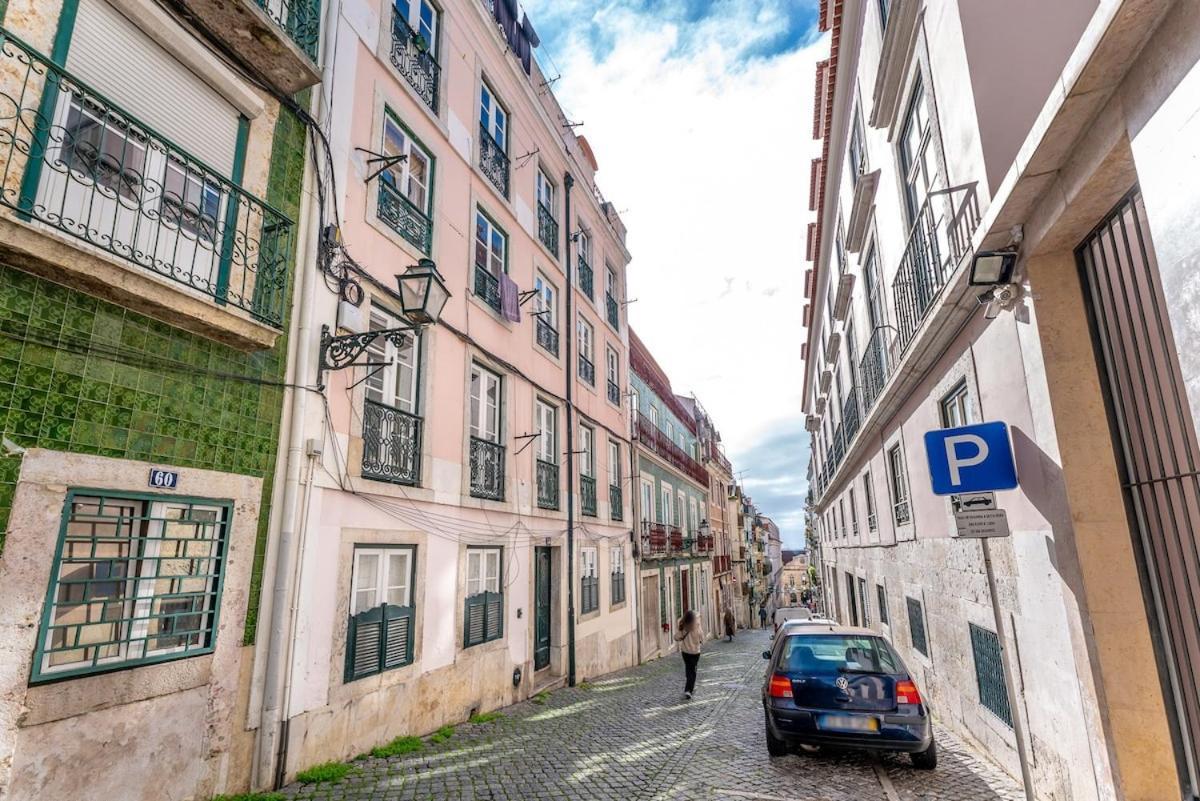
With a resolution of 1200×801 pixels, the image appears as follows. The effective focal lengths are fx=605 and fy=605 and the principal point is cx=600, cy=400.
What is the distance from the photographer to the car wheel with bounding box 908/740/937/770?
19.5 ft

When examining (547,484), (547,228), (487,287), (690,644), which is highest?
(547,228)

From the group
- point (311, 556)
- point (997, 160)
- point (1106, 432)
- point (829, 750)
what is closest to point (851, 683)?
point (829, 750)

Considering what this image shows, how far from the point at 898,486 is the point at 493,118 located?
10.1 metres

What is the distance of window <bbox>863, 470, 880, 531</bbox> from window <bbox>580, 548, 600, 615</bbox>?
6205mm

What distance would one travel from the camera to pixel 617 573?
50.2 ft

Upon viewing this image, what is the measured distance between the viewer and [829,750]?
21.9 ft

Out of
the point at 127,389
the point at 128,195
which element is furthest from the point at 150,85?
the point at 127,389

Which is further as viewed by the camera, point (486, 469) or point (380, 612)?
point (486, 469)

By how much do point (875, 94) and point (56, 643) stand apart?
36.1ft

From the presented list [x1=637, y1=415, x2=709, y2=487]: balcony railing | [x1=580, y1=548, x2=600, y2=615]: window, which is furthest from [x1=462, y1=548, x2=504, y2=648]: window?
[x1=637, y1=415, x2=709, y2=487]: balcony railing

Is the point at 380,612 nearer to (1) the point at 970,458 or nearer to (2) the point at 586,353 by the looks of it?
(1) the point at 970,458

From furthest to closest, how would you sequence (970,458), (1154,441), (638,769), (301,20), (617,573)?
(617,573)
(301,20)
(638,769)
(970,458)
(1154,441)

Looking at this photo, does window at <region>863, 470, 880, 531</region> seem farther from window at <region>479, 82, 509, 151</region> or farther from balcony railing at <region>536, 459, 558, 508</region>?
window at <region>479, 82, 509, 151</region>

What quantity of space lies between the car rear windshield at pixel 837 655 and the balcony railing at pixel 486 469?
4846 millimetres
